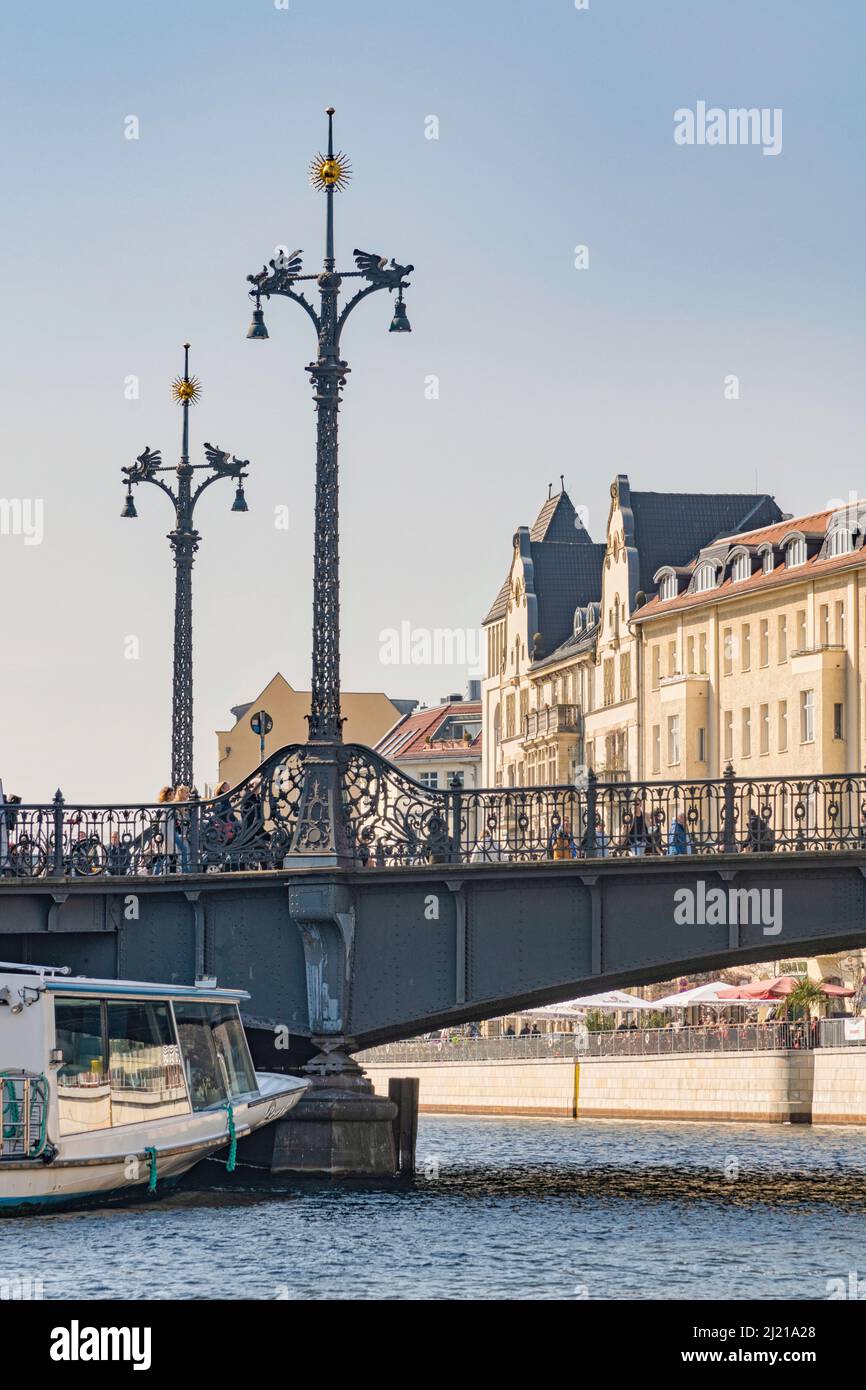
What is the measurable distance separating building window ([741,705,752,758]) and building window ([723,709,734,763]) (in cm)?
118

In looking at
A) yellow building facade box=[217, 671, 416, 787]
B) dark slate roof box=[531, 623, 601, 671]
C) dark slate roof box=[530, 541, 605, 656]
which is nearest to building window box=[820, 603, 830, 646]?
dark slate roof box=[531, 623, 601, 671]

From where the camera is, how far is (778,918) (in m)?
44.8

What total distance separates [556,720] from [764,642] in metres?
25.7

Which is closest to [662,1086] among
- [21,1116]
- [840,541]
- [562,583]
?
[840,541]

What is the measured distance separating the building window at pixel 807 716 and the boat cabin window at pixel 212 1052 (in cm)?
5575

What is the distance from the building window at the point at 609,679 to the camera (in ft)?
398

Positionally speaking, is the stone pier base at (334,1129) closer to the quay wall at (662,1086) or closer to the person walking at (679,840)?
the person walking at (679,840)

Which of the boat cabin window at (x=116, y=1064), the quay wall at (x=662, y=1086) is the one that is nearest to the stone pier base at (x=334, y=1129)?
the boat cabin window at (x=116, y=1064)

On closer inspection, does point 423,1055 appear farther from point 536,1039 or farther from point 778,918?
point 778,918

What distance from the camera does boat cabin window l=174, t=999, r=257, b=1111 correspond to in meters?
43.8

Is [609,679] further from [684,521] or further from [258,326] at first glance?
[258,326]

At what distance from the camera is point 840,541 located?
98.8 metres

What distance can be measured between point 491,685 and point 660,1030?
65.6m
